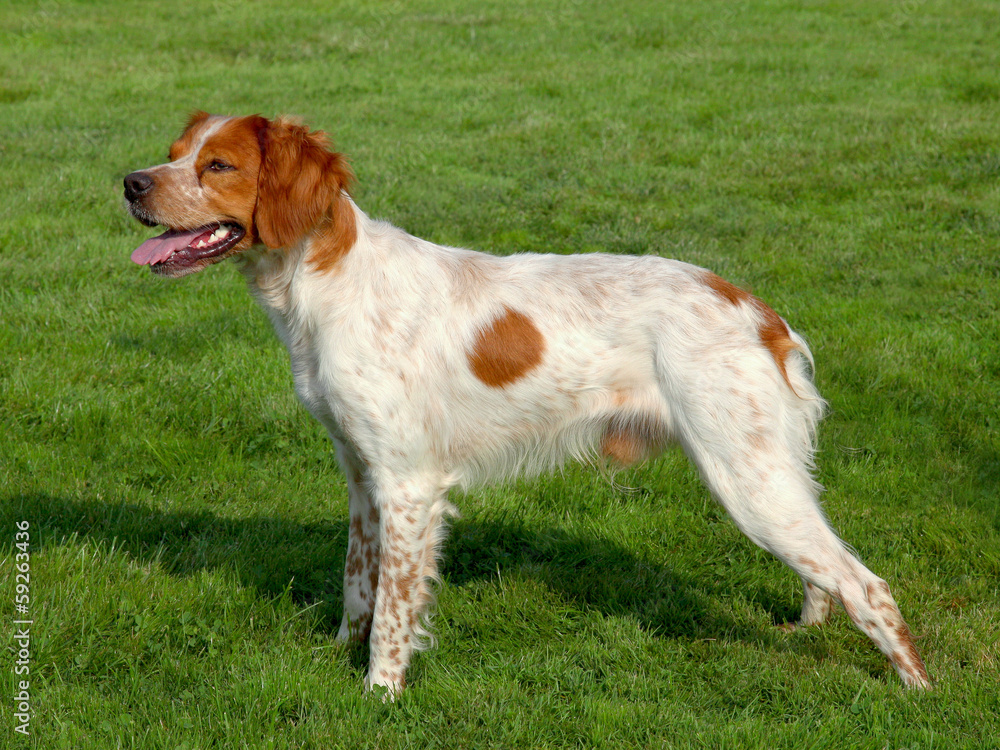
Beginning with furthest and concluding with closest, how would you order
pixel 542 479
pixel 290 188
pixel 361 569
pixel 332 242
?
pixel 542 479 → pixel 361 569 → pixel 332 242 → pixel 290 188

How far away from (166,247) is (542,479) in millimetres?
2178

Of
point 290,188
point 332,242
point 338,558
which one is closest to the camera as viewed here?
point 290,188

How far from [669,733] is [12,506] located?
9.65 ft

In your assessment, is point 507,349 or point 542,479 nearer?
point 507,349

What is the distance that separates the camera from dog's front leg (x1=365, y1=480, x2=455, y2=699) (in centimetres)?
337

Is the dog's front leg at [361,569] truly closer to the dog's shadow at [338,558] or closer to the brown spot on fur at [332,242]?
the dog's shadow at [338,558]

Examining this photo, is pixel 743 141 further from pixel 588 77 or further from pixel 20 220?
pixel 20 220

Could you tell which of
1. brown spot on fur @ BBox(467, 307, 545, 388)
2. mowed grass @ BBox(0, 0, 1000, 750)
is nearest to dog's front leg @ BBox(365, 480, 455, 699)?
mowed grass @ BBox(0, 0, 1000, 750)

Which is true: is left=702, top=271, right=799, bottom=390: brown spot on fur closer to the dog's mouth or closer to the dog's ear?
the dog's ear

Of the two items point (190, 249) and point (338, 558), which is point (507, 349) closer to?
point (190, 249)

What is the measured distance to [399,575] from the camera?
340 centimetres

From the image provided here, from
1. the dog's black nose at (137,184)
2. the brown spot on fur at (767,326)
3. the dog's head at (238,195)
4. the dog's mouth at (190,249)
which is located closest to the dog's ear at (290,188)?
the dog's head at (238,195)

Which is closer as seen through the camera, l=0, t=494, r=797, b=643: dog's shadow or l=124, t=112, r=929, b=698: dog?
l=124, t=112, r=929, b=698: dog

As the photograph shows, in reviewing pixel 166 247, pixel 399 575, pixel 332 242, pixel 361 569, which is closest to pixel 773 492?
pixel 399 575
